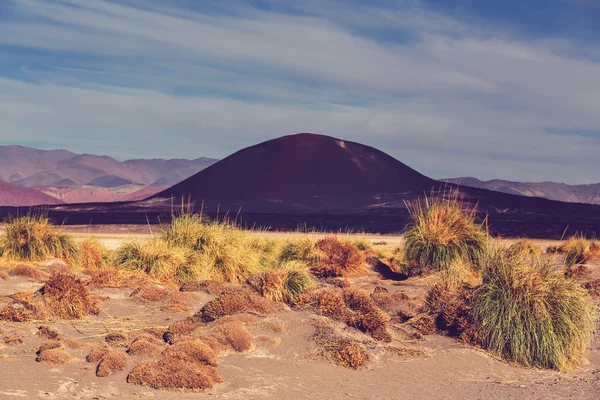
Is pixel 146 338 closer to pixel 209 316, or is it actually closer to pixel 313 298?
pixel 209 316

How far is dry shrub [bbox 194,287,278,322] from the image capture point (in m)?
9.45

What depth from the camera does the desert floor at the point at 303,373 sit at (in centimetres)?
682

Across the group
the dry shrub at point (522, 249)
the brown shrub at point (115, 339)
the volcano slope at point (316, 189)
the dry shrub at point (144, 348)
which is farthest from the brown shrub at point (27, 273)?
the volcano slope at point (316, 189)

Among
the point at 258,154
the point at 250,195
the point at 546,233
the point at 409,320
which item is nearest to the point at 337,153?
the point at 258,154

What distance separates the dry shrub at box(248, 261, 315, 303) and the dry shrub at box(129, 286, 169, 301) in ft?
5.20

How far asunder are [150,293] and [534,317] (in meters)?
6.12

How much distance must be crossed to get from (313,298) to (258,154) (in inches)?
3053

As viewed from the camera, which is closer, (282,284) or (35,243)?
(282,284)

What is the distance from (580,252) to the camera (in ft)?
63.4

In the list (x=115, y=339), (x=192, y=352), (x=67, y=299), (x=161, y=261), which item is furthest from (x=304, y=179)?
(x=192, y=352)

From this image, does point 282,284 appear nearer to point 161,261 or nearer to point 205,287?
point 205,287

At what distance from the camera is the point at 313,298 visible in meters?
10.1

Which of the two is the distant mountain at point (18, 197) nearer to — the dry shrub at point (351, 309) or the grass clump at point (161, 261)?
the grass clump at point (161, 261)

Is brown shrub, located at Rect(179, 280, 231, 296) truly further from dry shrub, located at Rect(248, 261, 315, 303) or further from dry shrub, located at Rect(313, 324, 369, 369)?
dry shrub, located at Rect(313, 324, 369, 369)
